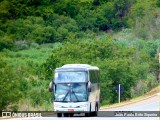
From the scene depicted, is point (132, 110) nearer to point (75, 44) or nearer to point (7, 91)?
point (7, 91)

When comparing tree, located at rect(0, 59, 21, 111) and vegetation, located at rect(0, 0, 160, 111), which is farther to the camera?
vegetation, located at rect(0, 0, 160, 111)

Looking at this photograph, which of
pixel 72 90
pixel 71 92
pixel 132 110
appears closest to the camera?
pixel 71 92

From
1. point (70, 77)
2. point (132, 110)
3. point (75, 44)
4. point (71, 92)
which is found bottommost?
point (132, 110)

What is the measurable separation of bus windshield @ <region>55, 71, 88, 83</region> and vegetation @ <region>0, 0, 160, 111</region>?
6680 mm

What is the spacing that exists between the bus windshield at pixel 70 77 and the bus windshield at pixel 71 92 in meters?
0.25

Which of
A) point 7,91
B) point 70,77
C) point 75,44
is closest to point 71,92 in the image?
point 70,77

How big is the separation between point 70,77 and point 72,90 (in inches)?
25.4

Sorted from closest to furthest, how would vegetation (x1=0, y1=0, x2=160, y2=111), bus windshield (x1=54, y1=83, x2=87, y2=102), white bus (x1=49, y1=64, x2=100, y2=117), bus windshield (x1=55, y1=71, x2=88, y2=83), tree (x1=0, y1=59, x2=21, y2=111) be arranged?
1. white bus (x1=49, y1=64, x2=100, y2=117)
2. bus windshield (x1=54, y1=83, x2=87, y2=102)
3. bus windshield (x1=55, y1=71, x2=88, y2=83)
4. tree (x1=0, y1=59, x2=21, y2=111)
5. vegetation (x1=0, y1=0, x2=160, y2=111)

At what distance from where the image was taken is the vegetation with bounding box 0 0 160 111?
5412 cm

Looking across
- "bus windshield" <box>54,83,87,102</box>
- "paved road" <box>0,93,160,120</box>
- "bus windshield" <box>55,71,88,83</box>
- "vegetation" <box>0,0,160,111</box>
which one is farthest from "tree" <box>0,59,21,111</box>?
"bus windshield" <box>54,83,87,102</box>

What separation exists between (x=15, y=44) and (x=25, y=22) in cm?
873

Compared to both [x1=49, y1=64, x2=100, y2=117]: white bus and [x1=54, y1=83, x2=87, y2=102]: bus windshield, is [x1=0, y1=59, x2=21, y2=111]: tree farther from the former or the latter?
[x1=54, y1=83, x2=87, y2=102]: bus windshield

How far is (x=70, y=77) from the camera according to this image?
36531 mm

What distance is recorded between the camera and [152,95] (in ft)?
187
